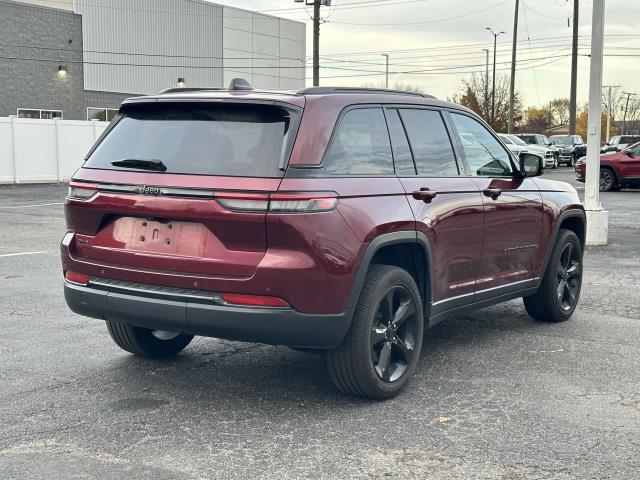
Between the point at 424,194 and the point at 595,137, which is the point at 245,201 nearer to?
the point at 424,194

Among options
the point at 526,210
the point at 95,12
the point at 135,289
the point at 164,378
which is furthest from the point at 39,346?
the point at 95,12

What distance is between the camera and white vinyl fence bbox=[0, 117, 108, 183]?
27.9 m

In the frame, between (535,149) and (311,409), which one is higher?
(535,149)

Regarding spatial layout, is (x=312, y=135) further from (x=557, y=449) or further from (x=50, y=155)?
(x=50, y=155)

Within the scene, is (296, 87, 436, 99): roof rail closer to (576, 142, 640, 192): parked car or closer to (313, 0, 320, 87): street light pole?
(576, 142, 640, 192): parked car

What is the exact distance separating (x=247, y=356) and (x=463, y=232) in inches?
67.9

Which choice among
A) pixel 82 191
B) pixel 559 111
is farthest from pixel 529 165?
pixel 559 111

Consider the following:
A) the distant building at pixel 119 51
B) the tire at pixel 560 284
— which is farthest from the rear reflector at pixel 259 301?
the distant building at pixel 119 51

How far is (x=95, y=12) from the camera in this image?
149ft

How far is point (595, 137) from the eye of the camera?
1295cm

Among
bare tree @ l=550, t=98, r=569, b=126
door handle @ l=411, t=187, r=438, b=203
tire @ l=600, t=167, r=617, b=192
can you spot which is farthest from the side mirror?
bare tree @ l=550, t=98, r=569, b=126

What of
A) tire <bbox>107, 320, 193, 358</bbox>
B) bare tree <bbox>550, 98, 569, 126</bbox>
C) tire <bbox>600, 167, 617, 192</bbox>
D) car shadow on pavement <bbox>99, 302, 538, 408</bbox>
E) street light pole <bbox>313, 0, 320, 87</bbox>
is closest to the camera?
car shadow on pavement <bbox>99, 302, 538, 408</bbox>

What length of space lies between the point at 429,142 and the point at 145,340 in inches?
91.4

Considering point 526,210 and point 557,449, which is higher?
point 526,210
